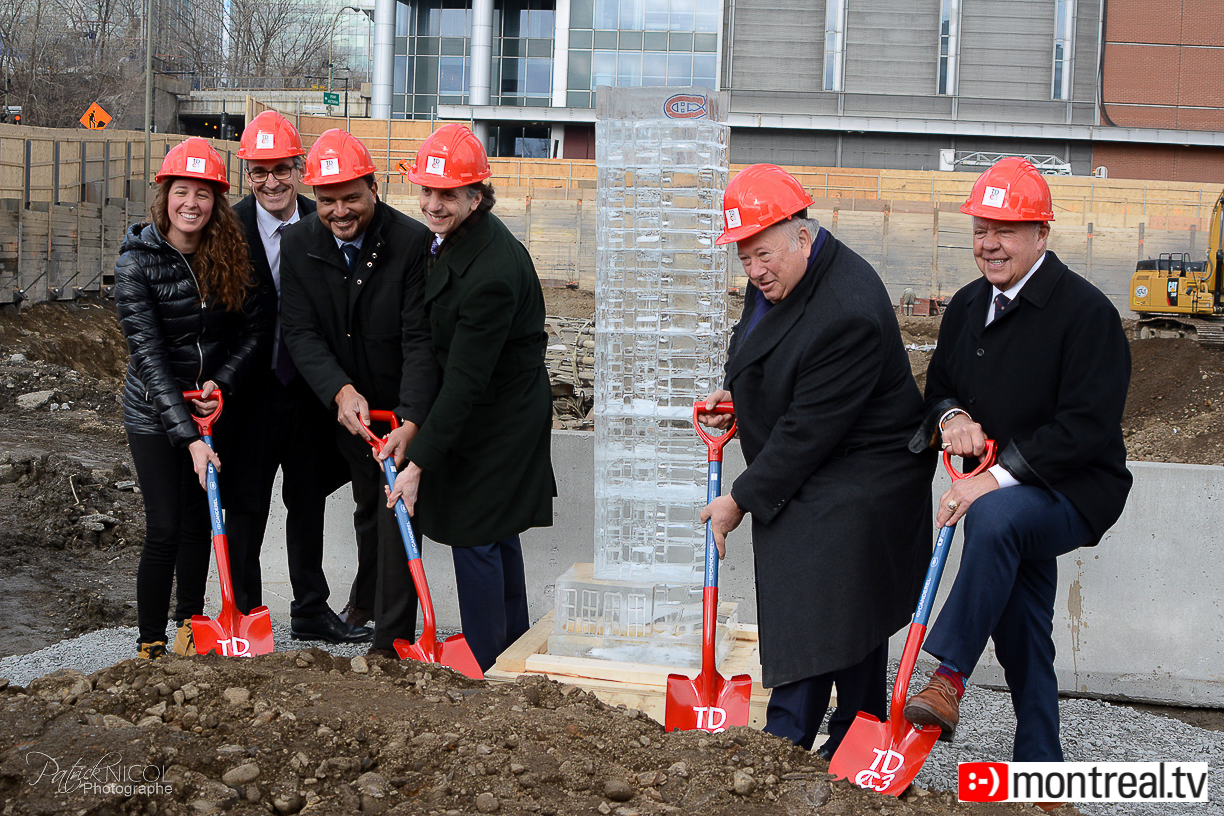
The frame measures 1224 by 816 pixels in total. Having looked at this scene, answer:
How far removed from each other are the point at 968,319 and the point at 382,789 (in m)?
2.17

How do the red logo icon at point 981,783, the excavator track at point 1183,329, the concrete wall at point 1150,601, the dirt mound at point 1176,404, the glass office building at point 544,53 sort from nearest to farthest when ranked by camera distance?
the red logo icon at point 981,783 → the concrete wall at point 1150,601 → the dirt mound at point 1176,404 → the excavator track at point 1183,329 → the glass office building at point 544,53

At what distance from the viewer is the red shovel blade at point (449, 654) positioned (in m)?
3.81

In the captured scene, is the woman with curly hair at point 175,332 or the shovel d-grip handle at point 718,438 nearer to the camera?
the shovel d-grip handle at point 718,438

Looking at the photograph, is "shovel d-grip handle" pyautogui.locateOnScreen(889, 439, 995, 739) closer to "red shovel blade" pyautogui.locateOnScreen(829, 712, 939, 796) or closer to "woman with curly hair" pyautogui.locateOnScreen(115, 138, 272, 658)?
"red shovel blade" pyautogui.locateOnScreen(829, 712, 939, 796)

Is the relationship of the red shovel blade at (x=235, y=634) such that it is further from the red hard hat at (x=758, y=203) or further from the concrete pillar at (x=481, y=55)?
the concrete pillar at (x=481, y=55)

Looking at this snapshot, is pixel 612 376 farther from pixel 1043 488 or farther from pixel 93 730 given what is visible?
pixel 93 730

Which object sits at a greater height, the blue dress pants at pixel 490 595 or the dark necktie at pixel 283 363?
the dark necktie at pixel 283 363

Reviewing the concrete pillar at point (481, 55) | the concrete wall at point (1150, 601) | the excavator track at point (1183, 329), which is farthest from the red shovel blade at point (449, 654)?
the concrete pillar at point (481, 55)

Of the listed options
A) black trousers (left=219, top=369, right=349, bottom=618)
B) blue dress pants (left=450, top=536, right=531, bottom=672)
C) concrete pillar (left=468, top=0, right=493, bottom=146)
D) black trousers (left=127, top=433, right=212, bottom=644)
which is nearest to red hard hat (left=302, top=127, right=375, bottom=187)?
black trousers (left=219, top=369, right=349, bottom=618)

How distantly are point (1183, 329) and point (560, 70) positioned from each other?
2354 centimetres

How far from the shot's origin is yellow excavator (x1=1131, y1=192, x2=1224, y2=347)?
1850 cm

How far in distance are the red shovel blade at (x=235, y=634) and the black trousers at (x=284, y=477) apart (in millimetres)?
507

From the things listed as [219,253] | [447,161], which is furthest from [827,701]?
[219,253]

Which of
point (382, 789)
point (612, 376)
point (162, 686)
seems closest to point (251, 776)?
point (382, 789)
